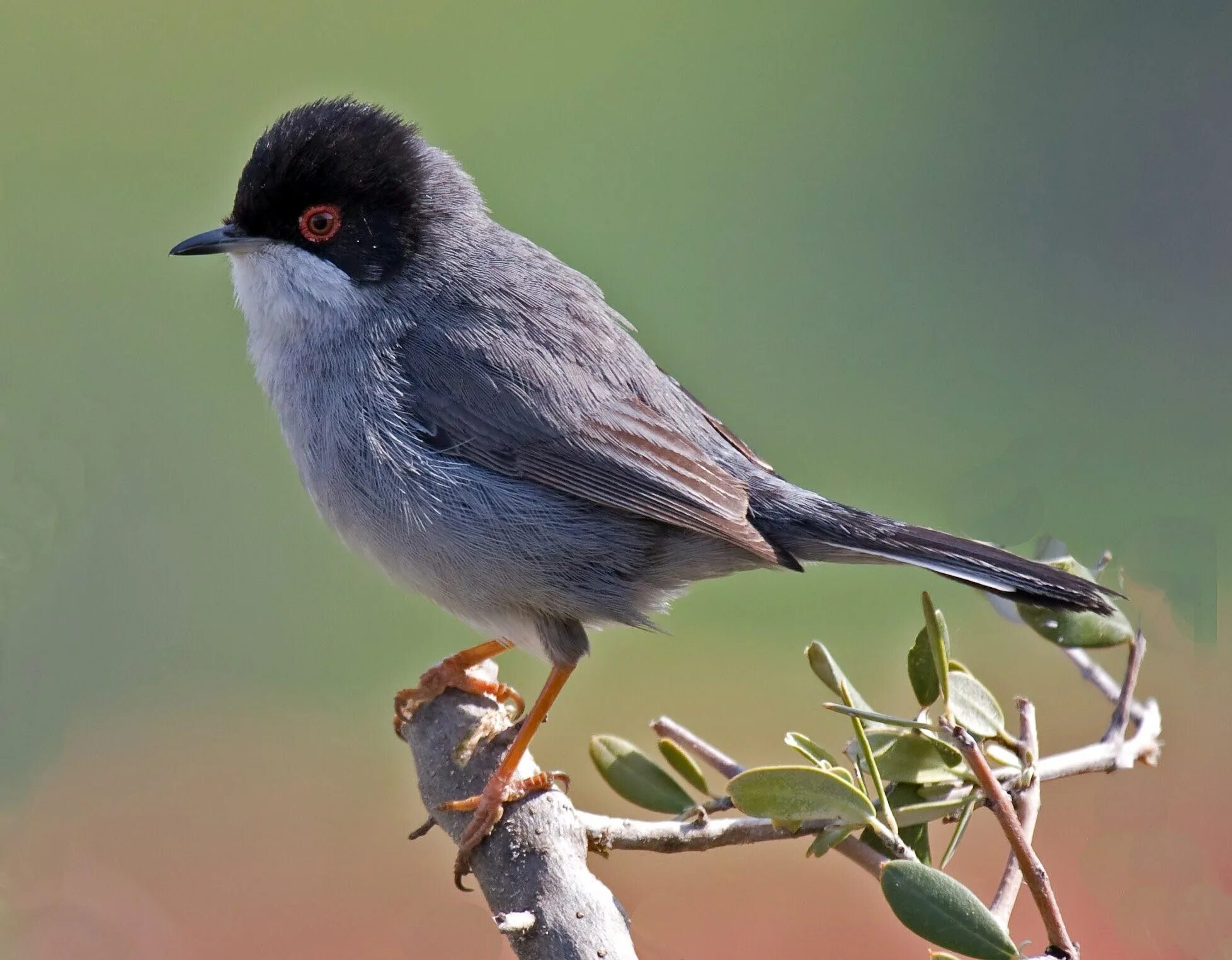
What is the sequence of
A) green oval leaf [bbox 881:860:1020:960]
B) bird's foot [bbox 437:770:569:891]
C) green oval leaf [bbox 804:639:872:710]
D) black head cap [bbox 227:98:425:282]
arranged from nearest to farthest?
green oval leaf [bbox 881:860:1020:960] → green oval leaf [bbox 804:639:872:710] → bird's foot [bbox 437:770:569:891] → black head cap [bbox 227:98:425:282]

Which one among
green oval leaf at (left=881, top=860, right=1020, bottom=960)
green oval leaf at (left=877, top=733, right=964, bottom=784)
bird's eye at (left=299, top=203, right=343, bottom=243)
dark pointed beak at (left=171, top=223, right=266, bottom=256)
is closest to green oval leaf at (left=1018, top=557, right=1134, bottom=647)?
green oval leaf at (left=877, top=733, right=964, bottom=784)

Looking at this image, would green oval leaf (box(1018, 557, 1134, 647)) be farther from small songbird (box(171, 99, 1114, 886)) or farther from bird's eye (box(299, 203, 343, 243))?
bird's eye (box(299, 203, 343, 243))

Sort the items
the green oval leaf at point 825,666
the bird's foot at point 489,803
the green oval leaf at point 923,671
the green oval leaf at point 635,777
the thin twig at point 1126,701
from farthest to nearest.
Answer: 1. the bird's foot at point 489,803
2. the green oval leaf at point 635,777
3. the thin twig at point 1126,701
4. the green oval leaf at point 923,671
5. the green oval leaf at point 825,666

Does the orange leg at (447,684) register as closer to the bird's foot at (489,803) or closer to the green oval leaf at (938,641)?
the bird's foot at (489,803)

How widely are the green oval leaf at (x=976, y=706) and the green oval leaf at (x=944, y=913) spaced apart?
40 centimetres

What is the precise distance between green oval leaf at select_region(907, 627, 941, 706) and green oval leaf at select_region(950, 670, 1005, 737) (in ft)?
0.14

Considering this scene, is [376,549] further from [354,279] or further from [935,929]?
[935,929]

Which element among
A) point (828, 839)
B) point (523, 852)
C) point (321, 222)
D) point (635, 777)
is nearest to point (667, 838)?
point (635, 777)

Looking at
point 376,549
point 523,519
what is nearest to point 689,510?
point 523,519

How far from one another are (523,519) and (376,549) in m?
0.35

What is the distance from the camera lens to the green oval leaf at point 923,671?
1829mm

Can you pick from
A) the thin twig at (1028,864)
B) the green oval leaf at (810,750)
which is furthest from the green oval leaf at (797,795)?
the thin twig at (1028,864)

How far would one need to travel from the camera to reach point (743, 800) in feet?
5.01

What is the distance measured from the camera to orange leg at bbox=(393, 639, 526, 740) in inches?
114
